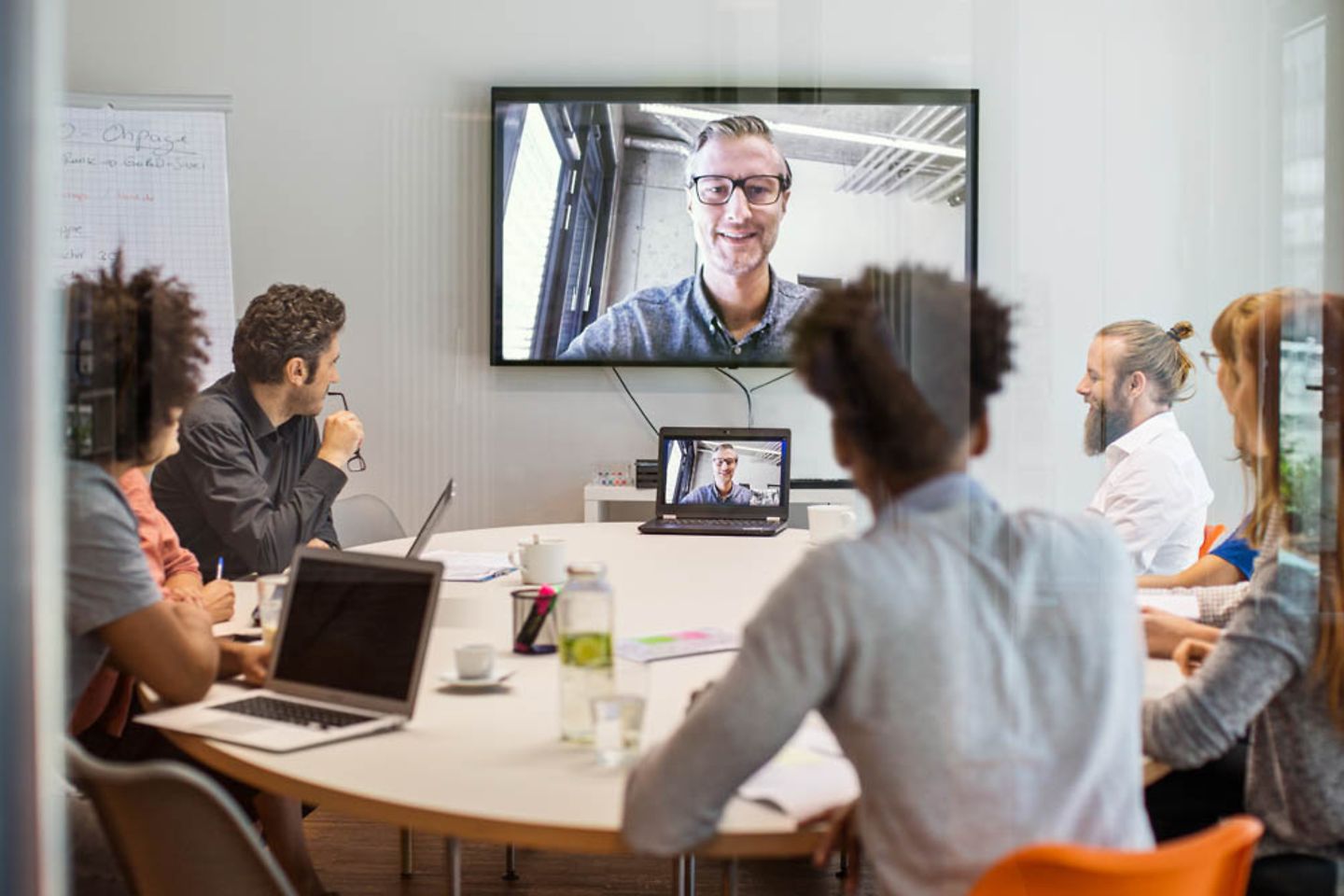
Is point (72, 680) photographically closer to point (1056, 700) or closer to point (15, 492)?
point (15, 492)

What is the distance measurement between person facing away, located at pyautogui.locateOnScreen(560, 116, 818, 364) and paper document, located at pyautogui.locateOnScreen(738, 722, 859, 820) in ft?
1.82

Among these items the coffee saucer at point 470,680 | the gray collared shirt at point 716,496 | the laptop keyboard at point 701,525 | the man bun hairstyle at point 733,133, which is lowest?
the coffee saucer at point 470,680

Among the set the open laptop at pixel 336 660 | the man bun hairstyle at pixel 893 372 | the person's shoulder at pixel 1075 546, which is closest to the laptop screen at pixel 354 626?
the open laptop at pixel 336 660

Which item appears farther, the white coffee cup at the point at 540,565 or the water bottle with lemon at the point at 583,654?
the white coffee cup at the point at 540,565

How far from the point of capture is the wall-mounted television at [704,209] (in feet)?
5.32

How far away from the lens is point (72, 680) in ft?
5.26

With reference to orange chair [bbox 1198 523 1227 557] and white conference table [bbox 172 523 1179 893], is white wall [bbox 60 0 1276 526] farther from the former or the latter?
white conference table [bbox 172 523 1179 893]

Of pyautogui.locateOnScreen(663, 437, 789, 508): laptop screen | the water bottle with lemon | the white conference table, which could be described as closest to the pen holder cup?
the white conference table

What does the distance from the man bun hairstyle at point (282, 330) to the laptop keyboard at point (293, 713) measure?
1.05 meters

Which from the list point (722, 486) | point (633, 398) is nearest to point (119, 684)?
point (722, 486)

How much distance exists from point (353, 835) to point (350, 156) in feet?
5.12

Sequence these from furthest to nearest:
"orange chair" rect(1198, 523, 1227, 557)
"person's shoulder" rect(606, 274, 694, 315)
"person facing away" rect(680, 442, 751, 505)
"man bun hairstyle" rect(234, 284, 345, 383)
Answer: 1. "person facing away" rect(680, 442, 751, 505)
2. "man bun hairstyle" rect(234, 284, 345, 383)
3. "person's shoulder" rect(606, 274, 694, 315)
4. "orange chair" rect(1198, 523, 1227, 557)

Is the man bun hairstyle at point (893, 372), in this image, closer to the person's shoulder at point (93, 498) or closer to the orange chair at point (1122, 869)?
the orange chair at point (1122, 869)

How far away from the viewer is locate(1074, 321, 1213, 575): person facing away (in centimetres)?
170
